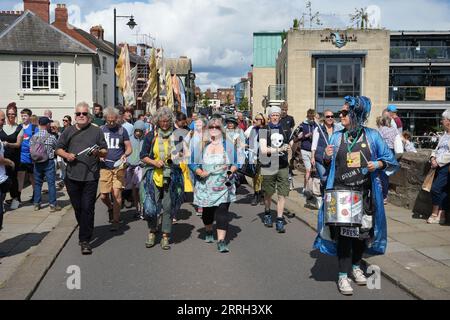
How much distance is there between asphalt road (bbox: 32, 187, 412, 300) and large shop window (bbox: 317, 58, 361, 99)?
2668cm

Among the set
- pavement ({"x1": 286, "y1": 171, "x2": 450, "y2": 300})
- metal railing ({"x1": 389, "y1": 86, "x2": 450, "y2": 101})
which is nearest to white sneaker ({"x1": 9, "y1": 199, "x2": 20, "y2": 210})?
pavement ({"x1": 286, "y1": 171, "x2": 450, "y2": 300})

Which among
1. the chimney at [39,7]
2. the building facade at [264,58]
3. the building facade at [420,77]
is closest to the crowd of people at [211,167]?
the chimney at [39,7]

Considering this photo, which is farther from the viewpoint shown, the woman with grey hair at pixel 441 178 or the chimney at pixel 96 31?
the chimney at pixel 96 31

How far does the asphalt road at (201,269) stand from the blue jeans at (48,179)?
1.87m

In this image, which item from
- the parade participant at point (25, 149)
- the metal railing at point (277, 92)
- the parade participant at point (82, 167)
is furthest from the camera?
the metal railing at point (277, 92)

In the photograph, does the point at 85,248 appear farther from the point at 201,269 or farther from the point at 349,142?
the point at 349,142

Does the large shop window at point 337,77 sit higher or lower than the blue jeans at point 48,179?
higher

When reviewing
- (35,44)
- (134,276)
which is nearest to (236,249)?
(134,276)

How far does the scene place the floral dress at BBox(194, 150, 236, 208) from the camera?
21.9ft

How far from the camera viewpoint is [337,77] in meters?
33.6

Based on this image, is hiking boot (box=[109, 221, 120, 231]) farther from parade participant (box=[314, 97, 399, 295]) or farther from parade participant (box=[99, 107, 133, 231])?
parade participant (box=[314, 97, 399, 295])

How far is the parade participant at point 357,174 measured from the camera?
4.96 m

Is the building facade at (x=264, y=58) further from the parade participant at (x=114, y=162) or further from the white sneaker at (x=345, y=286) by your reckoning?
the white sneaker at (x=345, y=286)
